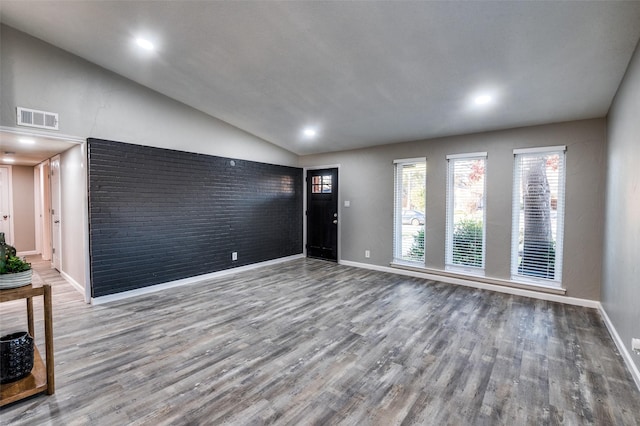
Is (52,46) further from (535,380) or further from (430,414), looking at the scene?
(535,380)

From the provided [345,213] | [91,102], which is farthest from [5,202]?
[345,213]

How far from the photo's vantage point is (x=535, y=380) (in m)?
2.20

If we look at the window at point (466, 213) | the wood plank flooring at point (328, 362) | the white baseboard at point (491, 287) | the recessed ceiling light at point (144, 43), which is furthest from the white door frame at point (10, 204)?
the window at point (466, 213)

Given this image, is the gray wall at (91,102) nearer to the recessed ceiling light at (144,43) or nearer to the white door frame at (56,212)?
the recessed ceiling light at (144,43)

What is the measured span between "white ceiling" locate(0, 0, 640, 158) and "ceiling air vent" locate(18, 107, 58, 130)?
0.83 m

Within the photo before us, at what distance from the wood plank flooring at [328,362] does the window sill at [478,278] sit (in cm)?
24

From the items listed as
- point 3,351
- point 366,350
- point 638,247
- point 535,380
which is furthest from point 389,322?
point 3,351

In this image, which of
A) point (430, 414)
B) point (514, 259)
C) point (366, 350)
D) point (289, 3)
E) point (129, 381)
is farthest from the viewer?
point (514, 259)

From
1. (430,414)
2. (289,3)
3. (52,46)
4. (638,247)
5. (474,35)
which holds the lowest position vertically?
(430,414)

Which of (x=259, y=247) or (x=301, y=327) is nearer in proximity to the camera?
(x=301, y=327)

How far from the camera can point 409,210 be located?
17.5 ft

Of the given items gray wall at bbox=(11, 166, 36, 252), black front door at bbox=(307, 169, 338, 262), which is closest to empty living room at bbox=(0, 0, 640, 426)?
black front door at bbox=(307, 169, 338, 262)

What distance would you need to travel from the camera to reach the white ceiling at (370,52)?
2250 millimetres

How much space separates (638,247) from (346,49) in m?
2.87
